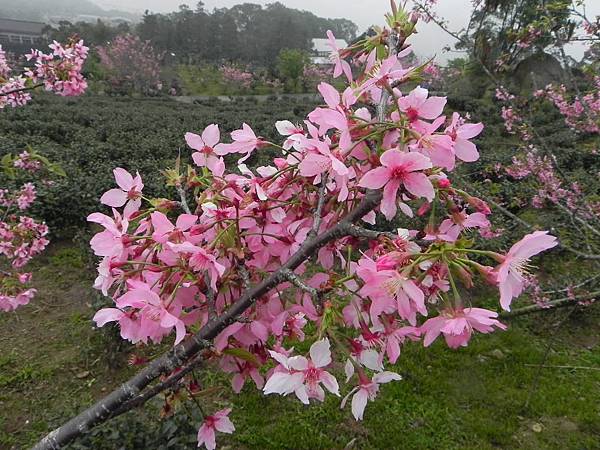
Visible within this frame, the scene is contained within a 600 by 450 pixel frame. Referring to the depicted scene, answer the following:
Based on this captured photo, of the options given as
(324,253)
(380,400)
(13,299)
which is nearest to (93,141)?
(13,299)

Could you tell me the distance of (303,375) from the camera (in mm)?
827

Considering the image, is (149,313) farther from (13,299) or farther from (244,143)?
(13,299)

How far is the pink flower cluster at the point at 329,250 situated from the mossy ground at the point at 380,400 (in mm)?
2114

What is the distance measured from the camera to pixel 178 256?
83 centimetres

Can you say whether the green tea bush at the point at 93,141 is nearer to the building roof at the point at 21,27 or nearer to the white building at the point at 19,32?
the white building at the point at 19,32

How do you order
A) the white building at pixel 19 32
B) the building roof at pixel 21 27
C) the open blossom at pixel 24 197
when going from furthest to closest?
the building roof at pixel 21 27, the white building at pixel 19 32, the open blossom at pixel 24 197

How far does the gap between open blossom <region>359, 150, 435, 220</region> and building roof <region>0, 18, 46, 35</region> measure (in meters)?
54.5

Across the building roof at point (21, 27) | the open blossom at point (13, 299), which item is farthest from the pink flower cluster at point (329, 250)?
the building roof at point (21, 27)

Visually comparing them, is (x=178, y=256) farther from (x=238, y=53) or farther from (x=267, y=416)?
(x=238, y=53)

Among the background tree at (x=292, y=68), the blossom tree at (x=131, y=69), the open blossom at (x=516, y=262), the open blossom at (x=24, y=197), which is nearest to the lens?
the open blossom at (x=516, y=262)

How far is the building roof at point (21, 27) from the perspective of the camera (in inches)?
1778

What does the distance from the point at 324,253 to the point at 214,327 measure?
28cm

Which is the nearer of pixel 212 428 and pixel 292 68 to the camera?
pixel 212 428

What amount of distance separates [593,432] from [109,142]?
11.0m
